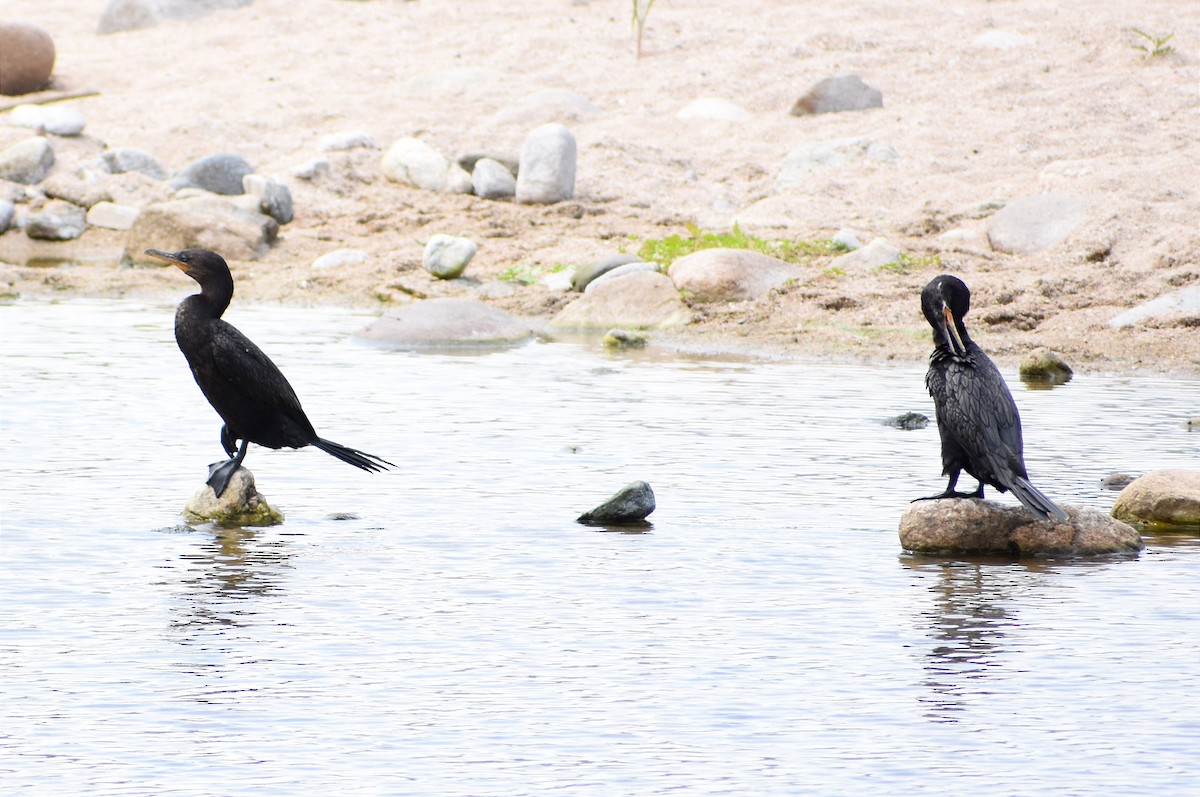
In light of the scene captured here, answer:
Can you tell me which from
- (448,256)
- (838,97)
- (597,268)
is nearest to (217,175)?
(448,256)

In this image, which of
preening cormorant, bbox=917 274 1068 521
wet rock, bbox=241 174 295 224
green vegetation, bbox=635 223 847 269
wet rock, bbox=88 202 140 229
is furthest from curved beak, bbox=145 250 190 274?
wet rock, bbox=88 202 140 229

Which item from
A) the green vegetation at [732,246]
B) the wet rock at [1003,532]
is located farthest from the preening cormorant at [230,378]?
the green vegetation at [732,246]

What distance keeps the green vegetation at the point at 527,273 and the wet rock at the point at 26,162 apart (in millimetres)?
6794

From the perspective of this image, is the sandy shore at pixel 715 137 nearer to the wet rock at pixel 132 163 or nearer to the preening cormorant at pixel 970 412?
the wet rock at pixel 132 163

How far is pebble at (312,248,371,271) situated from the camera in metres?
18.6

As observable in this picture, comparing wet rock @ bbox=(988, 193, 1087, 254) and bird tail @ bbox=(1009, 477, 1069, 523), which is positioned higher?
bird tail @ bbox=(1009, 477, 1069, 523)

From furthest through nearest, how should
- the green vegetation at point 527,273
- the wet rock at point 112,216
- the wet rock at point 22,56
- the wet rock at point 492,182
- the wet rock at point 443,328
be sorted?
the wet rock at point 22,56 → the wet rock at point 112,216 → the wet rock at point 492,182 → the green vegetation at point 527,273 → the wet rock at point 443,328

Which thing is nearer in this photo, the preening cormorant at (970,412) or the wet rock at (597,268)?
the preening cormorant at (970,412)

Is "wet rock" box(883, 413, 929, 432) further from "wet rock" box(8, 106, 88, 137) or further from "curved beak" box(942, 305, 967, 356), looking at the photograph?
"wet rock" box(8, 106, 88, 137)

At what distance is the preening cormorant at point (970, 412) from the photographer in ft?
23.1

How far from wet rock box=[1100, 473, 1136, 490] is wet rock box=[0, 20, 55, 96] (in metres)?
19.4

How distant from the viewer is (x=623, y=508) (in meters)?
7.80

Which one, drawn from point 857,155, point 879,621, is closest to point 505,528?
point 879,621

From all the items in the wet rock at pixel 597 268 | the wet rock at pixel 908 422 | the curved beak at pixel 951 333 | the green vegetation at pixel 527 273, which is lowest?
the green vegetation at pixel 527 273
